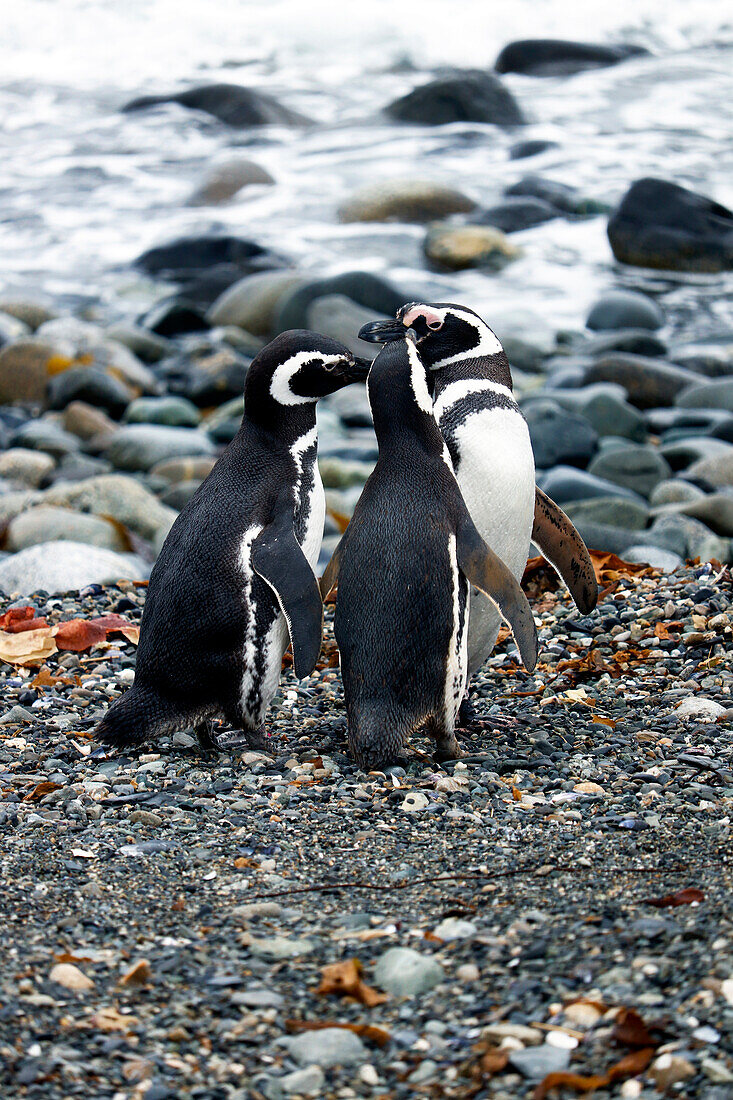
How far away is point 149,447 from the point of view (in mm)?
10562

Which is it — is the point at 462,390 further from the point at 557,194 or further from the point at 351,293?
the point at 557,194

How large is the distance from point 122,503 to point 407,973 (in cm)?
670

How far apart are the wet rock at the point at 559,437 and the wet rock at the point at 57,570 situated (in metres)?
4.51

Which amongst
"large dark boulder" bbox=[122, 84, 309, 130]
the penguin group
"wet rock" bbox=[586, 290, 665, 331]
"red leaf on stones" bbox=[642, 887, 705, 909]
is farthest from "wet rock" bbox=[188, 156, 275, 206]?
"red leaf on stones" bbox=[642, 887, 705, 909]

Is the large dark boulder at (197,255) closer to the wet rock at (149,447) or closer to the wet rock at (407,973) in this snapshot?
the wet rock at (149,447)

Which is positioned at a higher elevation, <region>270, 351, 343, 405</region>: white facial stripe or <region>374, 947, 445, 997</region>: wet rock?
<region>270, 351, 343, 405</region>: white facial stripe

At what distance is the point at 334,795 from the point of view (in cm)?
351

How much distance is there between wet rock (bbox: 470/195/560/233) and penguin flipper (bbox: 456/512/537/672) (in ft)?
48.7

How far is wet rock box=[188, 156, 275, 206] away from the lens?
19.8 m

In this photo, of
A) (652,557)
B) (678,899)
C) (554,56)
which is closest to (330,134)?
(554,56)

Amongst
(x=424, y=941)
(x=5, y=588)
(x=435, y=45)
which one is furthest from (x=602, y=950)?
(x=435, y=45)

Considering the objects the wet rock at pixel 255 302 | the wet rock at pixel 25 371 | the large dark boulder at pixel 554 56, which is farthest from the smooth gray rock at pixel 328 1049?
the large dark boulder at pixel 554 56

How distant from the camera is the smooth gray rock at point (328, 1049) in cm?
220

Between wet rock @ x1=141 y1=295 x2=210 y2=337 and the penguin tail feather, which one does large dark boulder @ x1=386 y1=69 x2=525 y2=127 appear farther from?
the penguin tail feather
